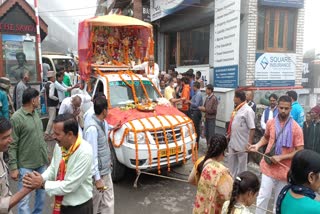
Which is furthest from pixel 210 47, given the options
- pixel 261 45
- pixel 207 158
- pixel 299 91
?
pixel 207 158

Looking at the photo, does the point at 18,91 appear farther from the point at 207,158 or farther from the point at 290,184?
the point at 290,184

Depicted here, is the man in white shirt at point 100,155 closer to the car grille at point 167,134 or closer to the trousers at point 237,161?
the car grille at point 167,134

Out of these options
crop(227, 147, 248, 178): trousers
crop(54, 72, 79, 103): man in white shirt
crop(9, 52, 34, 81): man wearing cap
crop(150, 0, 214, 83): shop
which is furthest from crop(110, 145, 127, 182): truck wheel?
crop(9, 52, 34, 81): man wearing cap

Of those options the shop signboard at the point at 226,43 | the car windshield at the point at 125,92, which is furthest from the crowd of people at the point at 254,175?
the shop signboard at the point at 226,43

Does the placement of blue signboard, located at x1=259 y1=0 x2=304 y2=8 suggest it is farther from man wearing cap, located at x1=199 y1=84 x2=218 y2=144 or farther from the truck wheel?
the truck wheel

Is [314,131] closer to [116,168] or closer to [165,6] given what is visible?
[116,168]

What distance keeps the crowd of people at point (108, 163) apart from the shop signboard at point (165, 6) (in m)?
5.68

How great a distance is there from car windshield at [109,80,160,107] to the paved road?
1.51m

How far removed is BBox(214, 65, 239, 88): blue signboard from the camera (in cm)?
845

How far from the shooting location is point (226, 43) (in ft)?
28.6

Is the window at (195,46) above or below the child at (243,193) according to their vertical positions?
above

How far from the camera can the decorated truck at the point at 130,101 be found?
16.5ft

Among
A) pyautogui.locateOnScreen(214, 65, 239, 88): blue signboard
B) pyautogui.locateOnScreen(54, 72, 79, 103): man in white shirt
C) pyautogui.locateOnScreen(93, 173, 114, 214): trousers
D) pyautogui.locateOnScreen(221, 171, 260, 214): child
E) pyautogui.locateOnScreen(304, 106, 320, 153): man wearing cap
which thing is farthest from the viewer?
pyautogui.locateOnScreen(214, 65, 239, 88): blue signboard

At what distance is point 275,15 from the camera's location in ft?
27.7
